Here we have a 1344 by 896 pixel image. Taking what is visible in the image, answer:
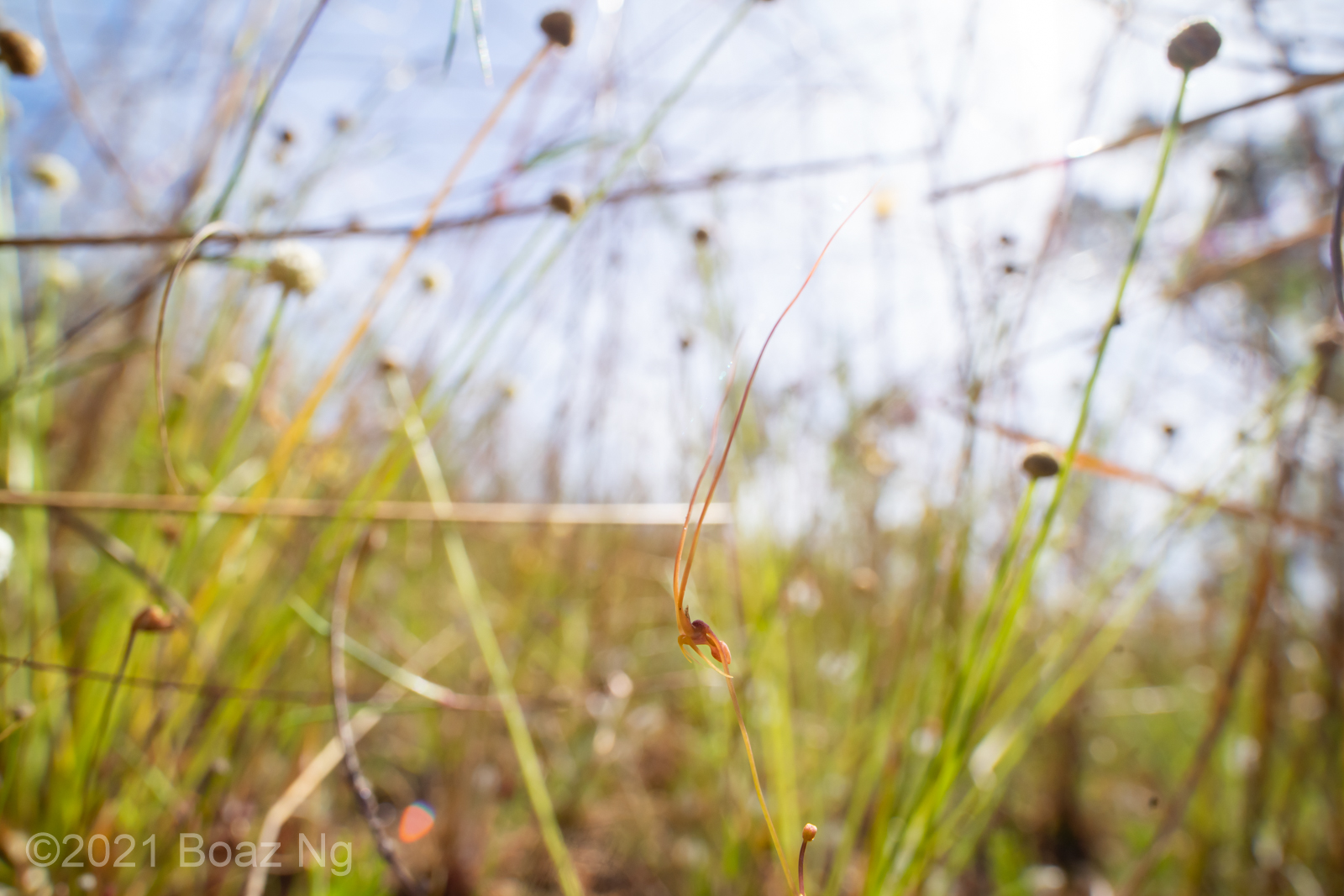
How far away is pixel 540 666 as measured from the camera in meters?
1.11

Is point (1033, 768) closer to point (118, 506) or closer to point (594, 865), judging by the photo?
point (594, 865)

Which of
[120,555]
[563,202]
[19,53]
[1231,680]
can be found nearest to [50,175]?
[19,53]

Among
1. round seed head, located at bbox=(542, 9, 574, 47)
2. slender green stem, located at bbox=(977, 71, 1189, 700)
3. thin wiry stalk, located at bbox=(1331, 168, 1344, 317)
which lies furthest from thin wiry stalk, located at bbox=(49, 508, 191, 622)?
thin wiry stalk, located at bbox=(1331, 168, 1344, 317)

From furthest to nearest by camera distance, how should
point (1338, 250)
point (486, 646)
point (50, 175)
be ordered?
point (50, 175), point (486, 646), point (1338, 250)

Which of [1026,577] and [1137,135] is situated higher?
[1137,135]

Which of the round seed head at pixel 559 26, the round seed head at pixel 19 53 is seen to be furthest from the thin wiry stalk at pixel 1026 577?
the round seed head at pixel 19 53

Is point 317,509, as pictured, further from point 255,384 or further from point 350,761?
point 350,761

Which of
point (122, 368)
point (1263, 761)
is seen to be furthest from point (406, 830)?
point (1263, 761)

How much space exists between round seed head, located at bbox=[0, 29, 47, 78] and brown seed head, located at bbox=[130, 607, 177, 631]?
32 cm

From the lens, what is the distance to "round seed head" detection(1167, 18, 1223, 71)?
→ 30cm

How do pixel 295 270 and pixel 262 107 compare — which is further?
pixel 295 270

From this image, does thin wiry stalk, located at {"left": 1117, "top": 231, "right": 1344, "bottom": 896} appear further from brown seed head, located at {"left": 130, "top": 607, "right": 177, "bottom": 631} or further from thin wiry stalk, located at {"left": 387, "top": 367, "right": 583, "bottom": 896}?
brown seed head, located at {"left": 130, "top": 607, "right": 177, "bottom": 631}

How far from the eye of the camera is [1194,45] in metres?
0.30

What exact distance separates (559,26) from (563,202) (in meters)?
0.10
